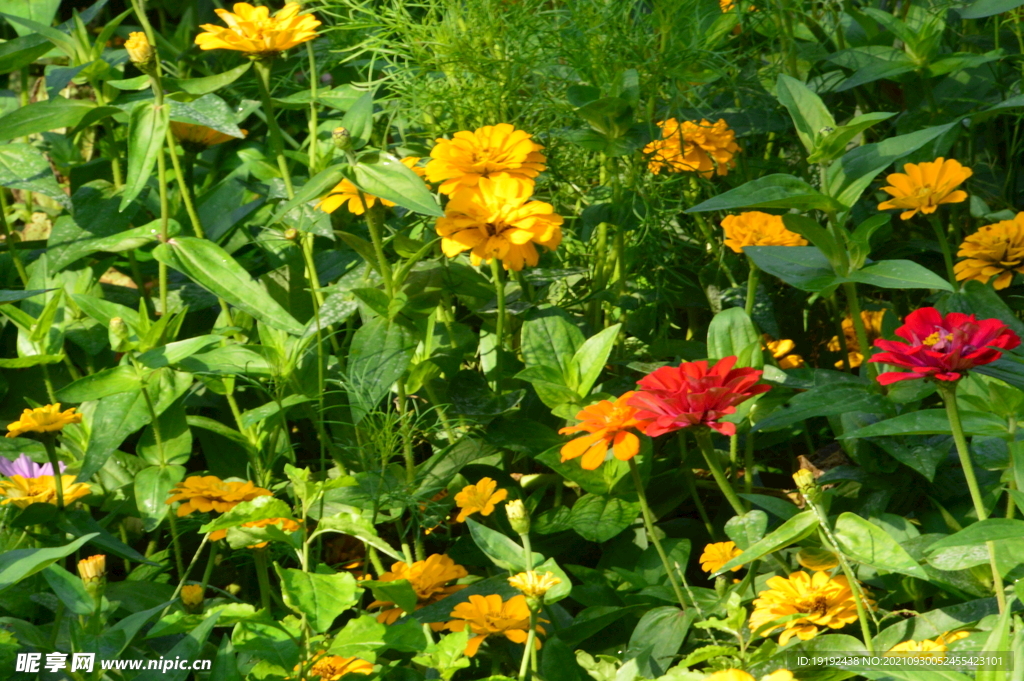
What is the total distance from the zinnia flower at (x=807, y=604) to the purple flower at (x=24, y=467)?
80cm

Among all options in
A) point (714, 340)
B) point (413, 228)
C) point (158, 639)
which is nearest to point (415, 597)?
point (158, 639)

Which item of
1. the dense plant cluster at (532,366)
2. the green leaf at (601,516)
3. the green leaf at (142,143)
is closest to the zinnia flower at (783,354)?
the dense plant cluster at (532,366)

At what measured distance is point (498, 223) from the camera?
3.09ft

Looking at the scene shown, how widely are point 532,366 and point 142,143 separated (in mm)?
516

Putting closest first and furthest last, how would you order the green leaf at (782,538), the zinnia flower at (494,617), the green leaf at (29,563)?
the green leaf at (29,563) → the green leaf at (782,538) → the zinnia flower at (494,617)

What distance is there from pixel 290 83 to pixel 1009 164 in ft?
3.61

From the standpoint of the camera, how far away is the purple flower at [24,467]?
3.49 feet

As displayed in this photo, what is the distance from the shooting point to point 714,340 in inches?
39.4

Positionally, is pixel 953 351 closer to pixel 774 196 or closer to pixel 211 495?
pixel 774 196

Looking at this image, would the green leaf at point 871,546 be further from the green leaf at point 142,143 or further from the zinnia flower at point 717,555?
the green leaf at point 142,143

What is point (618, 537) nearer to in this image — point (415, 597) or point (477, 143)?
point (415, 597)

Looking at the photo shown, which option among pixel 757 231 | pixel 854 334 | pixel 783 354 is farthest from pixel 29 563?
pixel 854 334

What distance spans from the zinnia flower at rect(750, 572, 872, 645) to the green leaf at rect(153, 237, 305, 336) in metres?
0.53

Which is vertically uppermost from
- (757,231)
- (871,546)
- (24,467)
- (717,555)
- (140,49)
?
(140,49)
